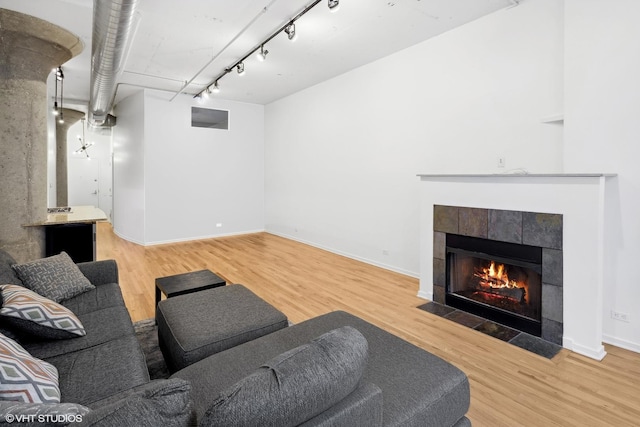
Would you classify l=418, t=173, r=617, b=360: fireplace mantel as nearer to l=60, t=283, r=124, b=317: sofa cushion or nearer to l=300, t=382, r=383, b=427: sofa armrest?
l=300, t=382, r=383, b=427: sofa armrest

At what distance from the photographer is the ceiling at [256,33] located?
347 cm

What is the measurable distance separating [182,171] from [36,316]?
5.77m

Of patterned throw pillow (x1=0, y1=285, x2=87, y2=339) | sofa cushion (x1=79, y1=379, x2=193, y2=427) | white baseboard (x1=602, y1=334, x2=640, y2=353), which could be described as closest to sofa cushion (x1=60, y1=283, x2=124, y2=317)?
patterned throw pillow (x1=0, y1=285, x2=87, y2=339)

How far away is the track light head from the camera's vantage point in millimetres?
3794

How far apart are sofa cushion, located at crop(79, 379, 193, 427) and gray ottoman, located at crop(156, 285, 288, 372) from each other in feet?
3.56

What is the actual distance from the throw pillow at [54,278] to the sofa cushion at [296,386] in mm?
2305

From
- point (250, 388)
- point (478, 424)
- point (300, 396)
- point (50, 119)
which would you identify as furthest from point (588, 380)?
point (50, 119)

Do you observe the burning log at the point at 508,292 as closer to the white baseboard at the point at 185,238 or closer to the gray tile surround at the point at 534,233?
the gray tile surround at the point at 534,233

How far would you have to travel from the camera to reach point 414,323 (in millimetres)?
3156

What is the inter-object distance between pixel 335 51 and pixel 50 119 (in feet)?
26.9

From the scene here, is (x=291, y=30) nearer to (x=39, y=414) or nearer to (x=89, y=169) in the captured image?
(x=39, y=414)

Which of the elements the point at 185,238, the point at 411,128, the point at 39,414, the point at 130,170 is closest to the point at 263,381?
the point at 39,414

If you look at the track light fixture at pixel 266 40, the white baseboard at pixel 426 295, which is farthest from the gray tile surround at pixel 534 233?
the track light fixture at pixel 266 40

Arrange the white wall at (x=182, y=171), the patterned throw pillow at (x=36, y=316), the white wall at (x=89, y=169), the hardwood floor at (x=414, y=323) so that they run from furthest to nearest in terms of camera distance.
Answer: the white wall at (x=89, y=169), the white wall at (x=182, y=171), the hardwood floor at (x=414, y=323), the patterned throw pillow at (x=36, y=316)
